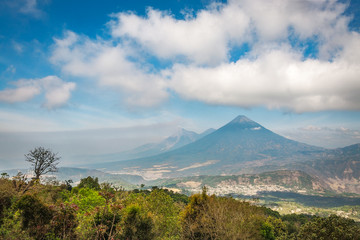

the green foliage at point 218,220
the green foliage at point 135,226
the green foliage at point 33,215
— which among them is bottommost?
the green foliage at point 218,220

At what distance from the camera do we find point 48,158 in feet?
149

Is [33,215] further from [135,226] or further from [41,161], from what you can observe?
[41,161]

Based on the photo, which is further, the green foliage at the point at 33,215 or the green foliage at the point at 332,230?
the green foliage at the point at 332,230

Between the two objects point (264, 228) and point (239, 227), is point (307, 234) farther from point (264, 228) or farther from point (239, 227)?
point (264, 228)

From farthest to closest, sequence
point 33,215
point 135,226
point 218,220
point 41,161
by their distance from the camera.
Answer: point 41,161
point 218,220
point 135,226
point 33,215

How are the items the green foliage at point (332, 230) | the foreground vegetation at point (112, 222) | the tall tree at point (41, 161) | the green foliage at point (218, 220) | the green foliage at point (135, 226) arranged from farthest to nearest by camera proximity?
the tall tree at point (41, 161), the green foliage at point (218, 220), the green foliage at point (332, 230), the green foliage at point (135, 226), the foreground vegetation at point (112, 222)

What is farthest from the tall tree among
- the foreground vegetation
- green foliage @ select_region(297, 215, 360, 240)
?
green foliage @ select_region(297, 215, 360, 240)

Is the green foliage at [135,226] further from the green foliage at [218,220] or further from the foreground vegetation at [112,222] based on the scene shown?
the green foliage at [218,220]

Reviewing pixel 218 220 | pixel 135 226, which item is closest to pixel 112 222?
pixel 135 226

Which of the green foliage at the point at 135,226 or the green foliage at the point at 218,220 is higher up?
the green foliage at the point at 135,226

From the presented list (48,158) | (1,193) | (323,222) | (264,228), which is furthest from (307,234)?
(48,158)

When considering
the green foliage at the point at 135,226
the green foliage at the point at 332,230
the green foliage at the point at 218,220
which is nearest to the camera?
the green foliage at the point at 135,226

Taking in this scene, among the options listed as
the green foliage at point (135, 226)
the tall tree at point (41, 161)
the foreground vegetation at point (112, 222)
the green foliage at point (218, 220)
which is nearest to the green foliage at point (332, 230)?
the foreground vegetation at point (112, 222)

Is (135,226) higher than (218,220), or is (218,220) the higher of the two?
(135,226)
